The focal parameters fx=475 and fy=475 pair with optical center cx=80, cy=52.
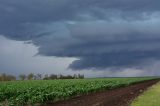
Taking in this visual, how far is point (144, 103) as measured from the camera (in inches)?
1271

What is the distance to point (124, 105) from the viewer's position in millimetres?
31047

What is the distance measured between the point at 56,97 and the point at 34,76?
288ft

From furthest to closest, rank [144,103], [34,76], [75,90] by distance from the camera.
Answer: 1. [34,76]
2. [75,90]
3. [144,103]

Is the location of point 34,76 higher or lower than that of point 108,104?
higher

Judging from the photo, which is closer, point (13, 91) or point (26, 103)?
point (26, 103)

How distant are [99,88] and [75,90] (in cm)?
1169

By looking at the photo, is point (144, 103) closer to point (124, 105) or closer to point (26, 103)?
point (124, 105)

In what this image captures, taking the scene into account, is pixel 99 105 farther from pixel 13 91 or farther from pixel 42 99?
pixel 13 91

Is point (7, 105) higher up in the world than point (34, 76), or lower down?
lower down

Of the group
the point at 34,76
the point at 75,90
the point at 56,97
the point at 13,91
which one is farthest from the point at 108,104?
the point at 34,76

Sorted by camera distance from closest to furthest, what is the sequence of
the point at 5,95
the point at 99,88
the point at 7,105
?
1. the point at 7,105
2. the point at 5,95
3. the point at 99,88

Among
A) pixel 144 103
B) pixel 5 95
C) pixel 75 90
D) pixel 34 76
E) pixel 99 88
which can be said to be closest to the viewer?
pixel 144 103

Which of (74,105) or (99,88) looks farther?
(99,88)

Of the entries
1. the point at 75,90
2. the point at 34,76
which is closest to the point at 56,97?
the point at 75,90
